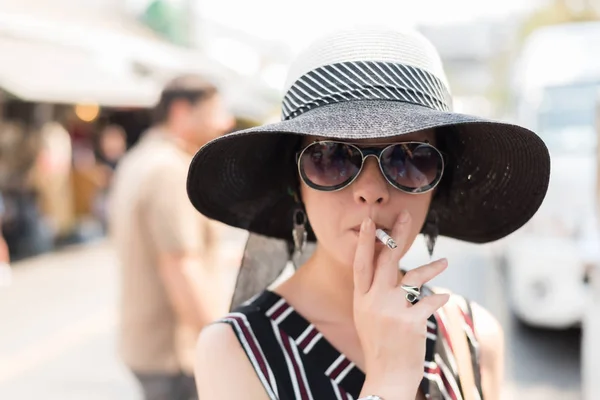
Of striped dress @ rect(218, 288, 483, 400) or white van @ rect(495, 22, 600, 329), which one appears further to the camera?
white van @ rect(495, 22, 600, 329)

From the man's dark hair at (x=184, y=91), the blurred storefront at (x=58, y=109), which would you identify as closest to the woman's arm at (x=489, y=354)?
the man's dark hair at (x=184, y=91)

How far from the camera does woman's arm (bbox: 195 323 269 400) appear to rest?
112cm

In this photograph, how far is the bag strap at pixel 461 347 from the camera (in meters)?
1.25

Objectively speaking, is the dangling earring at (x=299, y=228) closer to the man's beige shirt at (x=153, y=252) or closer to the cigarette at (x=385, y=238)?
the cigarette at (x=385, y=238)

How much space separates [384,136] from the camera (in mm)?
1081

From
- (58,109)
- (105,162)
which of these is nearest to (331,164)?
(58,109)

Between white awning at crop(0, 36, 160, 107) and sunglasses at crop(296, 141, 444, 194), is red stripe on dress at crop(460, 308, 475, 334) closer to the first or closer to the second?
sunglasses at crop(296, 141, 444, 194)

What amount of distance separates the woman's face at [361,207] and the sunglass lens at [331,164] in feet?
0.05

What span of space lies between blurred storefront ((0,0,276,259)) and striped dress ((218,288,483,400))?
620cm

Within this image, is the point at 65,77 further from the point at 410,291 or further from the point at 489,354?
the point at 410,291

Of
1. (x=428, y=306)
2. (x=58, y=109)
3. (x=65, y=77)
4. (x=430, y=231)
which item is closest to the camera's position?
(x=428, y=306)

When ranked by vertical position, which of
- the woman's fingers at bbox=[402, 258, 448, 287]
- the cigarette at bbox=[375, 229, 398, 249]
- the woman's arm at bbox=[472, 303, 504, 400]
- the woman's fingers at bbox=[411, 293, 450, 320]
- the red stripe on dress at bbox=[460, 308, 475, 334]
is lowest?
the woman's arm at bbox=[472, 303, 504, 400]

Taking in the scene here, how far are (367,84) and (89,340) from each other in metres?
5.08

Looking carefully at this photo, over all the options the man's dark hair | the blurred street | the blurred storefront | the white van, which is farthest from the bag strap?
the blurred storefront
